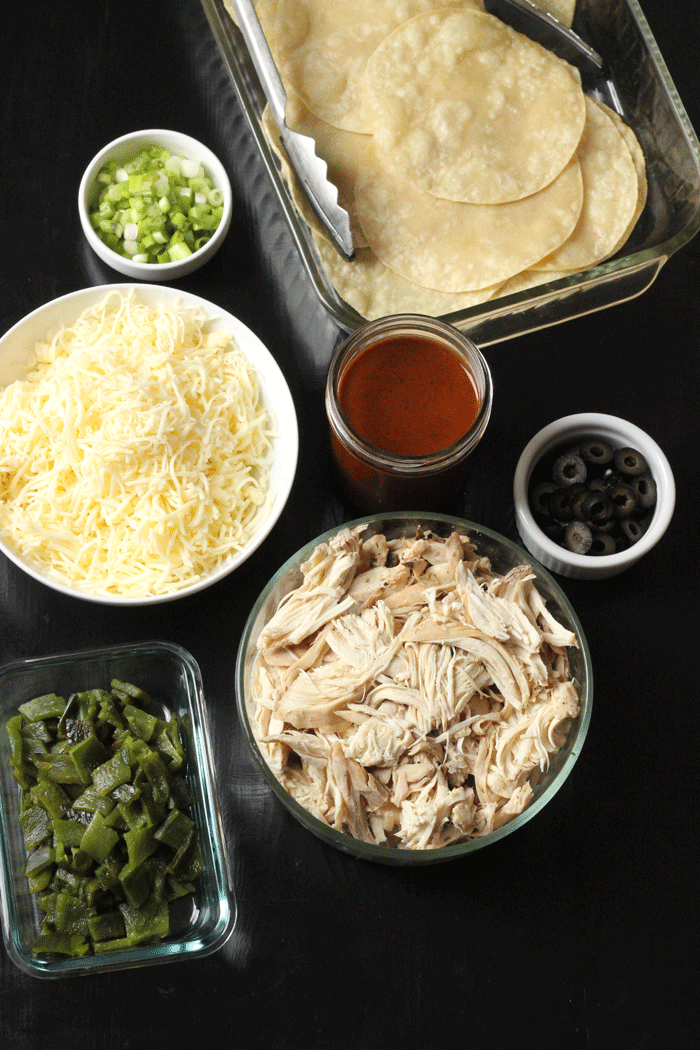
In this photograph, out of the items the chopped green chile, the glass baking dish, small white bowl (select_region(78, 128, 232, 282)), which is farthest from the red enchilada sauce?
the chopped green chile

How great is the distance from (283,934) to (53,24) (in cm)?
213

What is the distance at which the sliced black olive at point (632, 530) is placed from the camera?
2.01m

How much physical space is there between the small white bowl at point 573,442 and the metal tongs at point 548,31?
2.71 feet

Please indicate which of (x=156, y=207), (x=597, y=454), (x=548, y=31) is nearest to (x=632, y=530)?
(x=597, y=454)

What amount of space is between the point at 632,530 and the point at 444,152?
0.88 metres

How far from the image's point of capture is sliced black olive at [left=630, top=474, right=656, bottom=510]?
2.02m

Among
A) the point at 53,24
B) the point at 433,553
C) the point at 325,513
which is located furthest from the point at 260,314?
the point at 53,24

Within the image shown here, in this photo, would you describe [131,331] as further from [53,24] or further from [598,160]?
[598,160]

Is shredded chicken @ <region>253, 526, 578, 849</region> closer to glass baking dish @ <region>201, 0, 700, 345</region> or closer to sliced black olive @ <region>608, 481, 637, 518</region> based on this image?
sliced black olive @ <region>608, 481, 637, 518</region>

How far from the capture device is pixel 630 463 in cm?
204

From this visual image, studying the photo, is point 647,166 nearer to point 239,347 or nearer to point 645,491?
point 645,491

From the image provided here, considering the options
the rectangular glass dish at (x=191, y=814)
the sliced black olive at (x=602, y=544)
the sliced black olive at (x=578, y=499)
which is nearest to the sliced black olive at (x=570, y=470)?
the sliced black olive at (x=578, y=499)

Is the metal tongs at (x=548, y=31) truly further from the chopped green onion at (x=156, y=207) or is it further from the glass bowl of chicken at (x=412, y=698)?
the glass bowl of chicken at (x=412, y=698)

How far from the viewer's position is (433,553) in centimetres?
193
